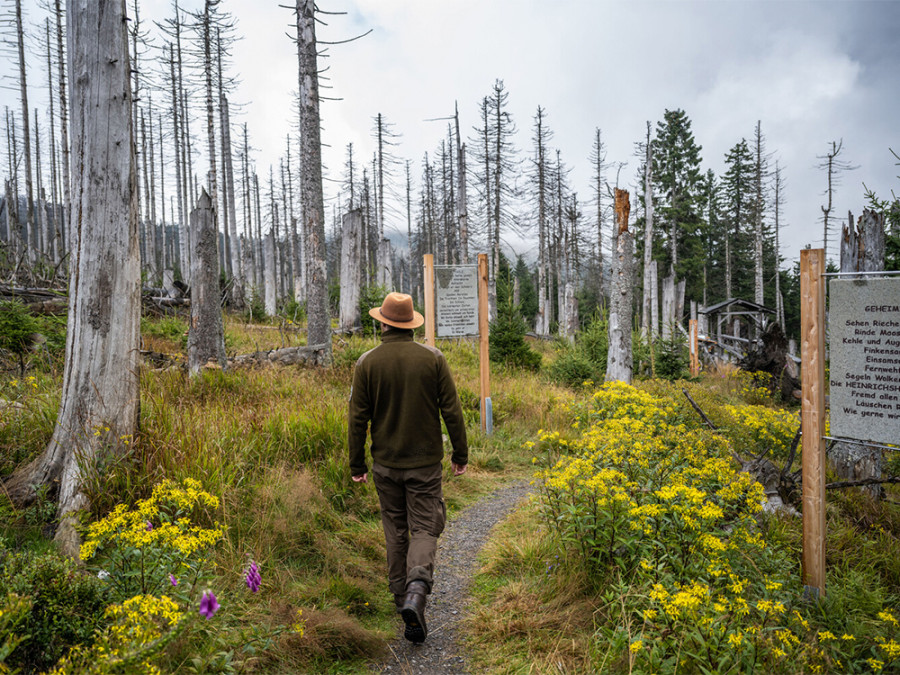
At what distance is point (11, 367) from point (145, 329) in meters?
4.68

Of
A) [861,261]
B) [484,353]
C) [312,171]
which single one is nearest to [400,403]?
[484,353]

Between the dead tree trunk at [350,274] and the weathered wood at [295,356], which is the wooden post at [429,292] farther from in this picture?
the dead tree trunk at [350,274]

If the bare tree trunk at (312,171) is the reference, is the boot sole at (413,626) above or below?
below

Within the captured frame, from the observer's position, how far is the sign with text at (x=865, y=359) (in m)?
3.10

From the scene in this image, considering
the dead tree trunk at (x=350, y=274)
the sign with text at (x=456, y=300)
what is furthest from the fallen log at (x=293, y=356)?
the dead tree trunk at (x=350, y=274)

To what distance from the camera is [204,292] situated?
8.45 metres

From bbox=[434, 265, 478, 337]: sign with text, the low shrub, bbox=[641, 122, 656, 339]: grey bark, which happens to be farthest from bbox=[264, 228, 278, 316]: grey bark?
the low shrub

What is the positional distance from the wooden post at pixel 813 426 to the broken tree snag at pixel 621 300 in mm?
7064

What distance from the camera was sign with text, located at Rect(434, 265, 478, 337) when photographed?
8078 mm

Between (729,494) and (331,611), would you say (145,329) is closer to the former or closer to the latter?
(331,611)

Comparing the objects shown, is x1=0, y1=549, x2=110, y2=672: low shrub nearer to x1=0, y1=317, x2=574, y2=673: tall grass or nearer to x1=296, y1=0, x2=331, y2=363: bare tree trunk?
x1=0, y1=317, x2=574, y2=673: tall grass

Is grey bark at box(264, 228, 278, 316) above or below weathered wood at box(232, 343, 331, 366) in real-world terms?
above

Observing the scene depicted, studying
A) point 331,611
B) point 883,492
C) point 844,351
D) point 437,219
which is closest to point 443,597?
Answer: point 331,611

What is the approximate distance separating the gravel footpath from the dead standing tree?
105 inches
